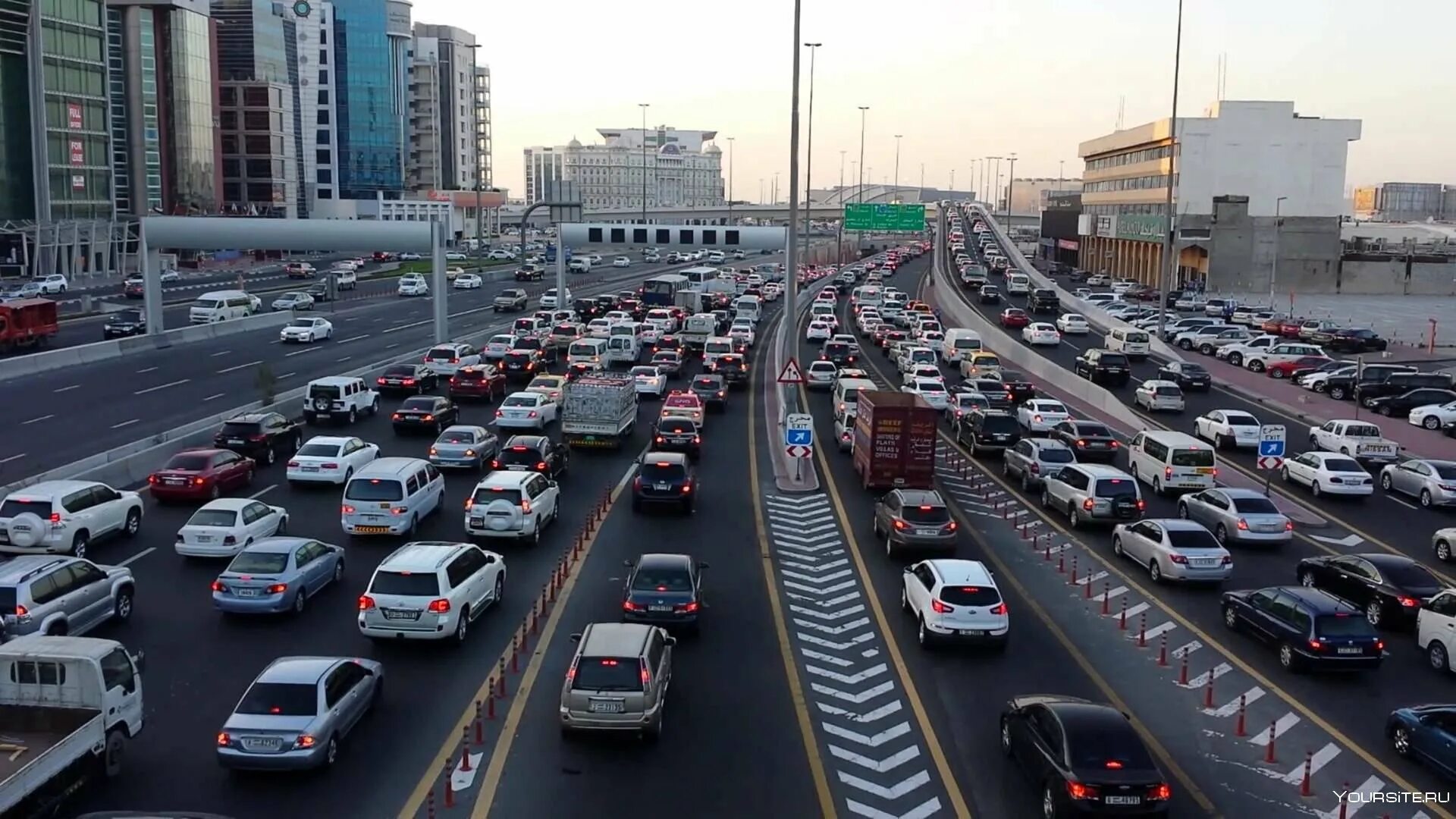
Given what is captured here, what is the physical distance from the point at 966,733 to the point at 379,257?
125136 millimetres

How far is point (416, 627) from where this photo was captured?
61.5ft

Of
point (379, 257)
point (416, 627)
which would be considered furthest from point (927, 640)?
point (379, 257)

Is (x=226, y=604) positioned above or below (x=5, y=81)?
below

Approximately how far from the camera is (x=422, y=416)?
125ft

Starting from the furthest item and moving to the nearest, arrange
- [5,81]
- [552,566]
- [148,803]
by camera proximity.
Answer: [5,81] < [552,566] < [148,803]

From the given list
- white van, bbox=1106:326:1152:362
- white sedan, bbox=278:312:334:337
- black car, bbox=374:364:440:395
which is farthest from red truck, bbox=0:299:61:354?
white van, bbox=1106:326:1152:362

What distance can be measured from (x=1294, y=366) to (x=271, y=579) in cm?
4761

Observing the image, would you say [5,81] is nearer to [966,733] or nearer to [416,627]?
[416,627]

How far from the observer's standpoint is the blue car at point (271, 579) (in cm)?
2005

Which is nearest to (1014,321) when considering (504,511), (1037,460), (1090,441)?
(1090,441)

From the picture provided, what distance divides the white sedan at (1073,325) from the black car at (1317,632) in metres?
53.4

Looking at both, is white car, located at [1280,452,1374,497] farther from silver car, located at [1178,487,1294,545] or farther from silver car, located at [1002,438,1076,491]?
silver car, located at [1002,438,1076,491]

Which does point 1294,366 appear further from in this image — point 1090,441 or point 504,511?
point 504,511

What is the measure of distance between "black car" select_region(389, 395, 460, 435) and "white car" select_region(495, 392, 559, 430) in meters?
1.73
